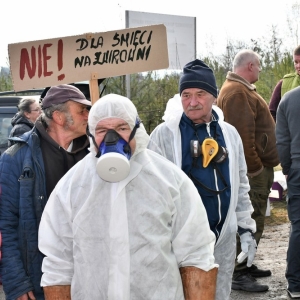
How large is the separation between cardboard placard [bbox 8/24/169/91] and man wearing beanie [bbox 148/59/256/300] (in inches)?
11.9

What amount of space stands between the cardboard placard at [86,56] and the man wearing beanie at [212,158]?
11.9 inches

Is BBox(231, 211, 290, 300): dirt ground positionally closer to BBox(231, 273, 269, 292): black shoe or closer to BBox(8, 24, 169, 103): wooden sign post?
BBox(231, 273, 269, 292): black shoe

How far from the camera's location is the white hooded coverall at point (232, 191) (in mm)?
4277

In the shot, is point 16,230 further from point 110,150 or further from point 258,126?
point 258,126

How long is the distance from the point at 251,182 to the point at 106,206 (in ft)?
12.7

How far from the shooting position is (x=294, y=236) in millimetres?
6039

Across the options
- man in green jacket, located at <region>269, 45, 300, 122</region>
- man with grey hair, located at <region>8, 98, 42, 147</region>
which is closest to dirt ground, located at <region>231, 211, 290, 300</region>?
man in green jacket, located at <region>269, 45, 300, 122</region>

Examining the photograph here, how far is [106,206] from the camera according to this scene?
287 centimetres

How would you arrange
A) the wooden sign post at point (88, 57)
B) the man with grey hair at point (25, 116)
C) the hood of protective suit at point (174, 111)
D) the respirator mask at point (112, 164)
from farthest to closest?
the man with grey hair at point (25, 116) < the hood of protective suit at point (174, 111) < the wooden sign post at point (88, 57) < the respirator mask at point (112, 164)

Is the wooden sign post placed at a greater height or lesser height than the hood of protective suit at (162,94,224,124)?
greater

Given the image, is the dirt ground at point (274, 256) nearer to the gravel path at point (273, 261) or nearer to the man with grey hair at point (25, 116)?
the gravel path at point (273, 261)

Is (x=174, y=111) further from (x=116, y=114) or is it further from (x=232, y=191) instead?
(x=116, y=114)

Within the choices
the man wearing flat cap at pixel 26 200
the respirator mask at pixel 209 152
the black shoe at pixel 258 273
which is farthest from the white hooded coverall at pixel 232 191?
the black shoe at pixel 258 273

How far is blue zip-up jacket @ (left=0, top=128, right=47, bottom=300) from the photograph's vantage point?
11.8 feet
